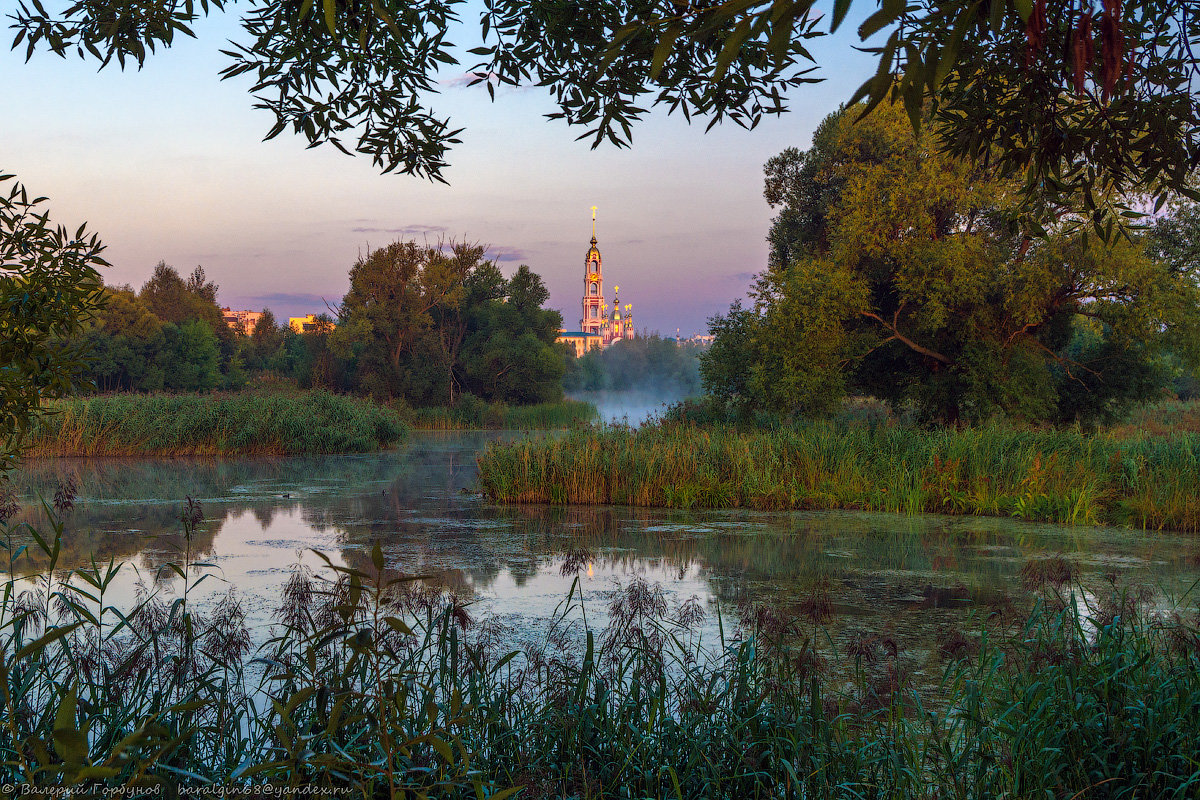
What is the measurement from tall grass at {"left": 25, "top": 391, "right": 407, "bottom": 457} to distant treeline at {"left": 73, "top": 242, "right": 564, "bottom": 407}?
1105cm

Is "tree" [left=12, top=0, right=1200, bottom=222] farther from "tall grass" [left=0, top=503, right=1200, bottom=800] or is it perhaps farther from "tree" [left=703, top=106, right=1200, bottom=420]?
"tree" [left=703, top=106, right=1200, bottom=420]

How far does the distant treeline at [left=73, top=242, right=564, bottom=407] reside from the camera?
34125 millimetres

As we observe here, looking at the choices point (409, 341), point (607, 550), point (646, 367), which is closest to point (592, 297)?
point (646, 367)

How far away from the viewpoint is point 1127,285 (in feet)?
50.6

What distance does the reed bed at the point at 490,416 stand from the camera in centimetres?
3181

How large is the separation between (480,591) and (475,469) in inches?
415

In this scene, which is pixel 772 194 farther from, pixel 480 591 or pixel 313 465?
pixel 480 591

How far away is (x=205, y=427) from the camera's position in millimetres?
19719

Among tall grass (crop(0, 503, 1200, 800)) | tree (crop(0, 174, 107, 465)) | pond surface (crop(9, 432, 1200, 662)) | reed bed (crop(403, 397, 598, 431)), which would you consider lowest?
reed bed (crop(403, 397, 598, 431))

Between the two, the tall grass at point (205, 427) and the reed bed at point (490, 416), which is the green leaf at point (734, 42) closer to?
the tall grass at point (205, 427)

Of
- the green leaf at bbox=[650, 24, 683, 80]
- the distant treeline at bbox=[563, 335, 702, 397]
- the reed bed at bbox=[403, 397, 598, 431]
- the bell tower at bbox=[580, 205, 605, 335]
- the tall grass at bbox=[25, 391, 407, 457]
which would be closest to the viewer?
the green leaf at bbox=[650, 24, 683, 80]

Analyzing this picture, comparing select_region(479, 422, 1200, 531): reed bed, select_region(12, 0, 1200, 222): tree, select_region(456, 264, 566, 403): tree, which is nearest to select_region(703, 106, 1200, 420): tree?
select_region(479, 422, 1200, 531): reed bed

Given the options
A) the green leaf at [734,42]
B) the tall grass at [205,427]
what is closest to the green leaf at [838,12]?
the green leaf at [734,42]

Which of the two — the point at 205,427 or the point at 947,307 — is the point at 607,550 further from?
the point at 205,427
